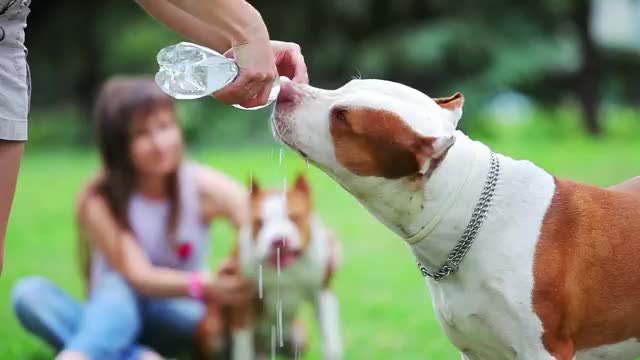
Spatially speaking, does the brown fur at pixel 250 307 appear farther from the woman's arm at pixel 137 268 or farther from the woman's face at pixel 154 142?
the woman's face at pixel 154 142

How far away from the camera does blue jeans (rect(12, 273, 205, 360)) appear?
486 centimetres

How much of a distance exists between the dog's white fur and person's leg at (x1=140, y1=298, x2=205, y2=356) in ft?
1.15

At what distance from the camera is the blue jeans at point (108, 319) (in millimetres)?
4855

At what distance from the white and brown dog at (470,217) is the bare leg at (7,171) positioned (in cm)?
70

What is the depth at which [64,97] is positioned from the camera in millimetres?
17406

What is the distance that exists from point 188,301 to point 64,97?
12913 millimetres

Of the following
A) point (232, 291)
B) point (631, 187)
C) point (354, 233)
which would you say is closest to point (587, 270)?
point (631, 187)

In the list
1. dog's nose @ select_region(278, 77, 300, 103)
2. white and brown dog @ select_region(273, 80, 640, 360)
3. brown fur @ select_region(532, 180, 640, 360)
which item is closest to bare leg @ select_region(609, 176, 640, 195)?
brown fur @ select_region(532, 180, 640, 360)

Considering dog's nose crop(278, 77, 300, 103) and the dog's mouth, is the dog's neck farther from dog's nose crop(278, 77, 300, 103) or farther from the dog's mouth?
the dog's mouth

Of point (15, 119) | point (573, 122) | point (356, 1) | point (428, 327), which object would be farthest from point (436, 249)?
point (356, 1)

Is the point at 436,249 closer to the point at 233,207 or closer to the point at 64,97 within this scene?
the point at 233,207

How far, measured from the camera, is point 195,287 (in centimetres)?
475

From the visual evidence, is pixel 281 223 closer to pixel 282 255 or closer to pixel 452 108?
pixel 282 255

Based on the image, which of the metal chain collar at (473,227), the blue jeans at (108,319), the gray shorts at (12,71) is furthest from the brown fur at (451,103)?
the blue jeans at (108,319)
